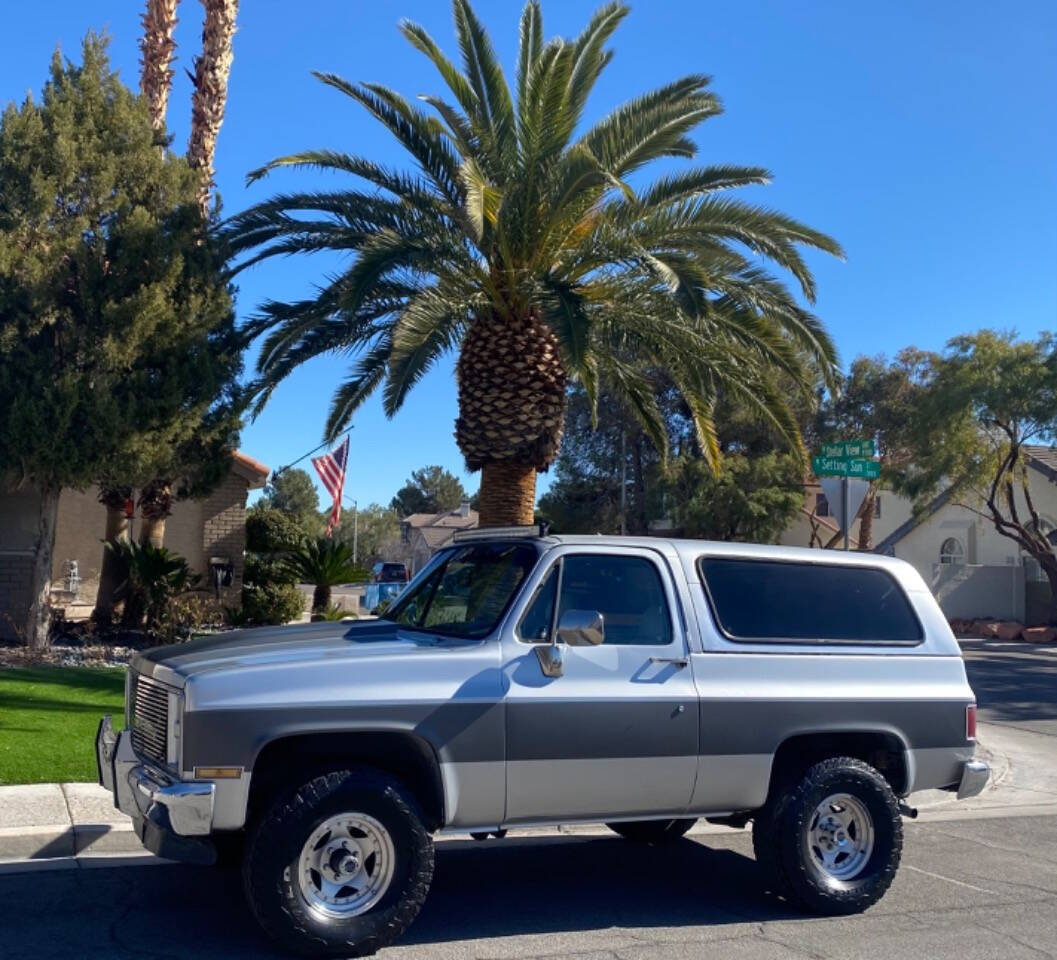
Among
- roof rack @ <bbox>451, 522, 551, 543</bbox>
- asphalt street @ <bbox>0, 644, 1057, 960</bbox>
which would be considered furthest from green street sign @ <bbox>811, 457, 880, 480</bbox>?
roof rack @ <bbox>451, 522, 551, 543</bbox>

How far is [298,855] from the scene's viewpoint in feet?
18.2

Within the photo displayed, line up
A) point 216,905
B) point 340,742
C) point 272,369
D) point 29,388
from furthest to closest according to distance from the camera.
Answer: point 272,369, point 29,388, point 216,905, point 340,742

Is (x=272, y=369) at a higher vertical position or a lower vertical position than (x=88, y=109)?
lower

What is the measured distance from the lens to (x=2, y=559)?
55.0 ft

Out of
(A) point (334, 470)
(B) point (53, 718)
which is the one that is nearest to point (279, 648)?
(B) point (53, 718)

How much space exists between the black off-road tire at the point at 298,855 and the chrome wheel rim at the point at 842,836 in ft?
7.88

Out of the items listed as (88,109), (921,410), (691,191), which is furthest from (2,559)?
(921,410)

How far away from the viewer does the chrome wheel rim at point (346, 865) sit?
5.63m

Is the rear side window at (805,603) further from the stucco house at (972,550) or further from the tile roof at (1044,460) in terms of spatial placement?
the tile roof at (1044,460)

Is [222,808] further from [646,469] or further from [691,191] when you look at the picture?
[646,469]

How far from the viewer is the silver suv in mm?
5562

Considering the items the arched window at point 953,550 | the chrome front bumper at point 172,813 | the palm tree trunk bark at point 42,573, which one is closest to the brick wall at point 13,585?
the palm tree trunk bark at point 42,573

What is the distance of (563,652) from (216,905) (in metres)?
2.42

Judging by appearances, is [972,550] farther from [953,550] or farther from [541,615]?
[541,615]
